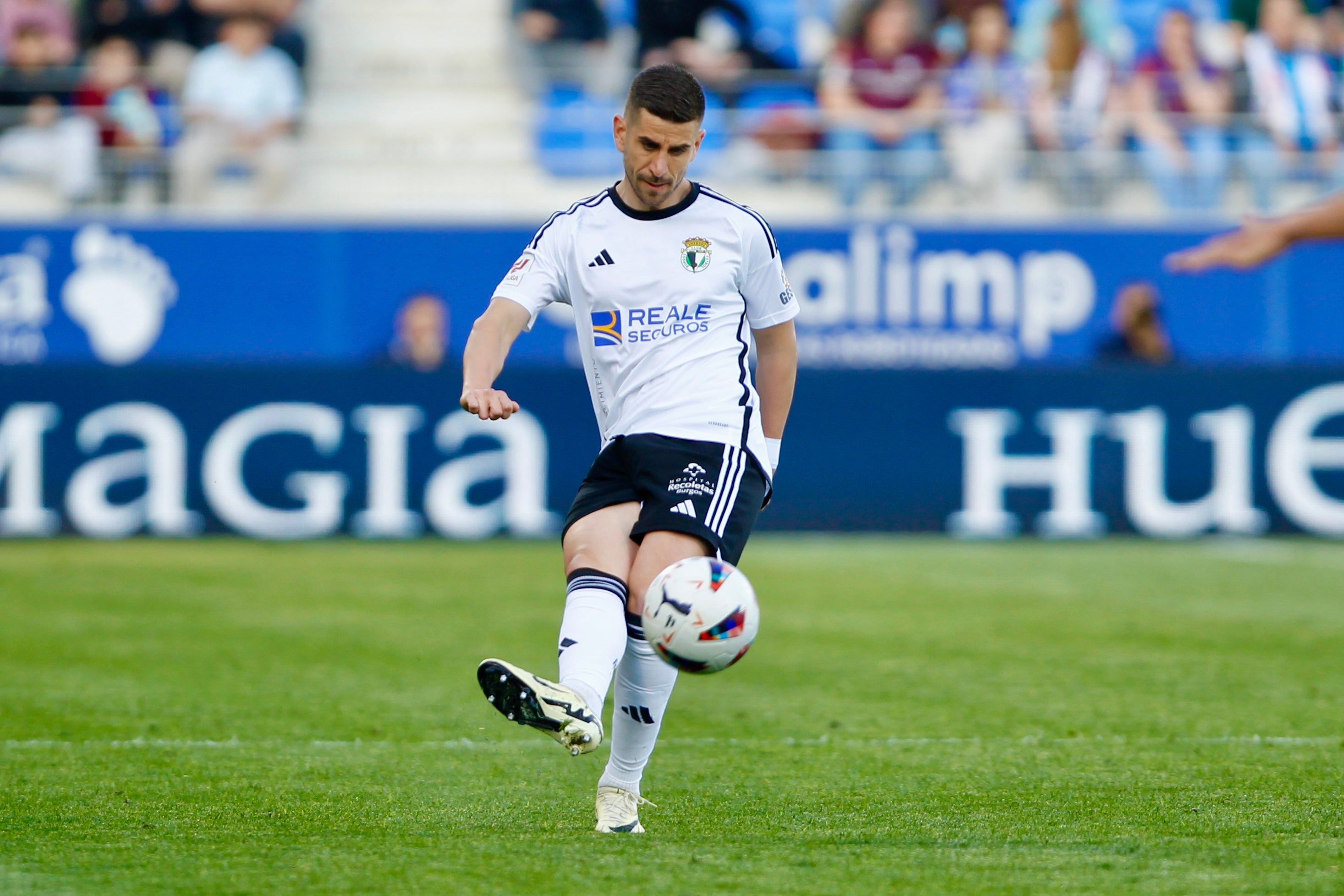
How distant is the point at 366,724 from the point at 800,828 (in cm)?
237

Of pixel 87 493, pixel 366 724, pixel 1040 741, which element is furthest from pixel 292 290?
pixel 1040 741

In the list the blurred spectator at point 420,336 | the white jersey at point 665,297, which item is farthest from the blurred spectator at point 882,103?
the white jersey at point 665,297

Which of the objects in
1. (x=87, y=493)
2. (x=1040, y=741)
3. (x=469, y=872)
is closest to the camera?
(x=469, y=872)

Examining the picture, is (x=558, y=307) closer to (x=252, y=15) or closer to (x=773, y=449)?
(x=252, y=15)

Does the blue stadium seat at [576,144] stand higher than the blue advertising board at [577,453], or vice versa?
the blue stadium seat at [576,144]

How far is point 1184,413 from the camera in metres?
14.1

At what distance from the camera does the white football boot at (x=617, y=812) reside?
5.00 metres

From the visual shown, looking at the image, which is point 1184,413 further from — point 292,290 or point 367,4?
point 367,4

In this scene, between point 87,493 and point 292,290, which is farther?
point 292,290

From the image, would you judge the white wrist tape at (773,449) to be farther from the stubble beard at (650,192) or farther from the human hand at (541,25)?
the human hand at (541,25)

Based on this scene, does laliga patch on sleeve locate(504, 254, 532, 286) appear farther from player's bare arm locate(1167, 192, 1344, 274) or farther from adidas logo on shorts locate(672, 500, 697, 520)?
player's bare arm locate(1167, 192, 1344, 274)

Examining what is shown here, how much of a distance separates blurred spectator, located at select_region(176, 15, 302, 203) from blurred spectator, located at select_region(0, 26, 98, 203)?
0.78 metres

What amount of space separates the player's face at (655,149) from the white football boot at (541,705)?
1.39 meters

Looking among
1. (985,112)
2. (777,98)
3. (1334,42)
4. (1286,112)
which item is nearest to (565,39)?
(777,98)
